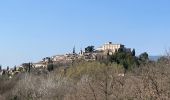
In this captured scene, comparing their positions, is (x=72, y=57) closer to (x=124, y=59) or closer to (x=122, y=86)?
(x=124, y=59)

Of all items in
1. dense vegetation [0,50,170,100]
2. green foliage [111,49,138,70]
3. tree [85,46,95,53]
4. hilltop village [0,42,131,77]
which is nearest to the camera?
dense vegetation [0,50,170,100]

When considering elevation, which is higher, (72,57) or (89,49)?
(89,49)

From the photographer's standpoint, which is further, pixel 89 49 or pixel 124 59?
pixel 89 49

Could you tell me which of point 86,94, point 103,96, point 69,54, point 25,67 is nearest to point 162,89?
point 103,96

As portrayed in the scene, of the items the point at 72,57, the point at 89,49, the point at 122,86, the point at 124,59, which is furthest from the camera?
the point at 89,49

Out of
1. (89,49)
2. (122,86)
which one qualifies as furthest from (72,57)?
(122,86)

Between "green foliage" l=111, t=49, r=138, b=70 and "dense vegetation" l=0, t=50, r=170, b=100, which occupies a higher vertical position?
"green foliage" l=111, t=49, r=138, b=70

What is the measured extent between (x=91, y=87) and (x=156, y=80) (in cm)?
1084

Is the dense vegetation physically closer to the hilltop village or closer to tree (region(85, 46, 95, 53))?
the hilltop village

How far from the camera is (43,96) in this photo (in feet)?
186

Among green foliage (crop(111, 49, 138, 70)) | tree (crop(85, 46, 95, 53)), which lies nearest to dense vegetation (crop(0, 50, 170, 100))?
green foliage (crop(111, 49, 138, 70))

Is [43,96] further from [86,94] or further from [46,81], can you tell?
[86,94]

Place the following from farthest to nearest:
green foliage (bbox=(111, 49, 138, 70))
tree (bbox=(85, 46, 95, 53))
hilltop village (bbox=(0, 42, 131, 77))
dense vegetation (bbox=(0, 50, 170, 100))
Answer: tree (bbox=(85, 46, 95, 53)) → hilltop village (bbox=(0, 42, 131, 77)) → green foliage (bbox=(111, 49, 138, 70)) → dense vegetation (bbox=(0, 50, 170, 100))

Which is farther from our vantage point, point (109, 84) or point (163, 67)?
point (109, 84)
